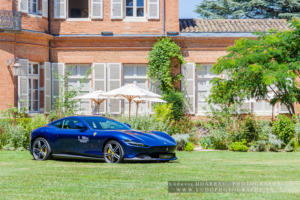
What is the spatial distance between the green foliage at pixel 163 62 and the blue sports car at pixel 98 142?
30.9 ft

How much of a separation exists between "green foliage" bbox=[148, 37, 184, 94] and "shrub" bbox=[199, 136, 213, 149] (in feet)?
14.7

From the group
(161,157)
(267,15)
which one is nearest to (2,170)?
(161,157)

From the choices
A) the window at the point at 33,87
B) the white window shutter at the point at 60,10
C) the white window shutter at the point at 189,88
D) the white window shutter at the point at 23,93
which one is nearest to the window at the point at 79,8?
the white window shutter at the point at 60,10

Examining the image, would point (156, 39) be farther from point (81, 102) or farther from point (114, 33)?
point (81, 102)

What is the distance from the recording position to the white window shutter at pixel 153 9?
2292 centimetres

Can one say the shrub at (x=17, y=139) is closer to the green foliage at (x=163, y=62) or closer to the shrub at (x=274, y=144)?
the green foliage at (x=163, y=62)

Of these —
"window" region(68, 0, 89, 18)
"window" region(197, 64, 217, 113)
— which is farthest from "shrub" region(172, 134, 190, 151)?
"window" region(68, 0, 89, 18)

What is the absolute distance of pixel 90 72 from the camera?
23.0 m

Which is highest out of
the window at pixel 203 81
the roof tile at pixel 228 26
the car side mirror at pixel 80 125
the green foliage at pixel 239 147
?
the roof tile at pixel 228 26

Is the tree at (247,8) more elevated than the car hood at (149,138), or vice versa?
the tree at (247,8)

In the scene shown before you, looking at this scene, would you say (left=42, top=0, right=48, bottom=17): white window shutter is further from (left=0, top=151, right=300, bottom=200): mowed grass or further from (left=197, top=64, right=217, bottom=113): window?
(left=0, top=151, right=300, bottom=200): mowed grass

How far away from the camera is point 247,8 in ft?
125

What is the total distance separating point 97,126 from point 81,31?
36.3ft

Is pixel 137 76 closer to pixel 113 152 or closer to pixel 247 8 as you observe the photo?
pixel 113 152
